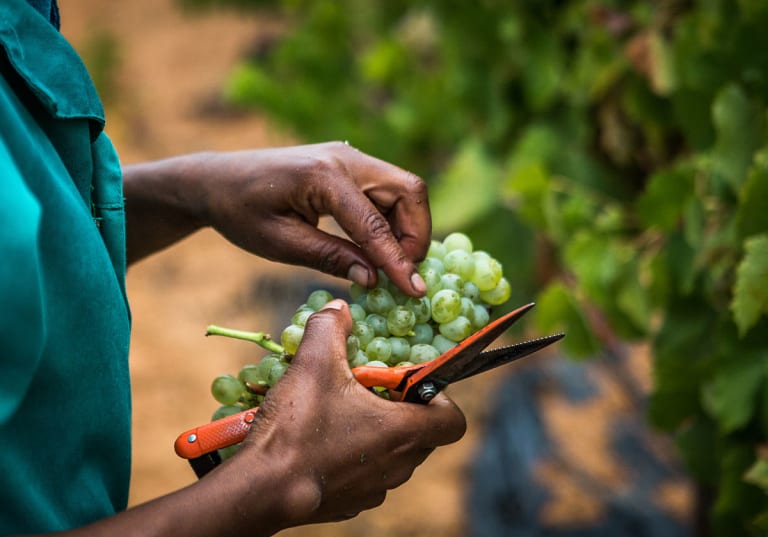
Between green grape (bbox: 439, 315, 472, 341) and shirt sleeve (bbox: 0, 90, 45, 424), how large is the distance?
0.54 m

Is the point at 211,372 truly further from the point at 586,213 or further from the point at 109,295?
the point at 109,295

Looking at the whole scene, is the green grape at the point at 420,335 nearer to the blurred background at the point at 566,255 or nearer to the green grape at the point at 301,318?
the green grape at the point at 301,318

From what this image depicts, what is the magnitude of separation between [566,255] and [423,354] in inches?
39.5

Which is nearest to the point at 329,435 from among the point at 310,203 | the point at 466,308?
the point at 466,308

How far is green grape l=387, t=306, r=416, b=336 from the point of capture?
110 centimetres

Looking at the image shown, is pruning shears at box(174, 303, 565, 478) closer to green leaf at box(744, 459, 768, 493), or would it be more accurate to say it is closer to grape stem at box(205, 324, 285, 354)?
grape stem at box(205, 324, 285, 354)

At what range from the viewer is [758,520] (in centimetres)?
134

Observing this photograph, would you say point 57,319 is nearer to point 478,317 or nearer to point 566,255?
point 478,317

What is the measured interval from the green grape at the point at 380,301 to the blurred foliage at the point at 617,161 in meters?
0.63

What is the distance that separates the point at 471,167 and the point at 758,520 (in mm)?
1637

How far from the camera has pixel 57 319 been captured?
89 cm

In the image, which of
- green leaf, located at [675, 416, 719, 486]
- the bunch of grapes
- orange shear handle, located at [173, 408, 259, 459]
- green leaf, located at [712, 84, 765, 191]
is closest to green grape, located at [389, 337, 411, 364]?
the bunch of grapes

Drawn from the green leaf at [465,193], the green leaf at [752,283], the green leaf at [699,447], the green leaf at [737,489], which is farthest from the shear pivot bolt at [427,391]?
the green leaf at [465,193]

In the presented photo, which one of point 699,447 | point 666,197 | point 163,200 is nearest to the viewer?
point 163,200
